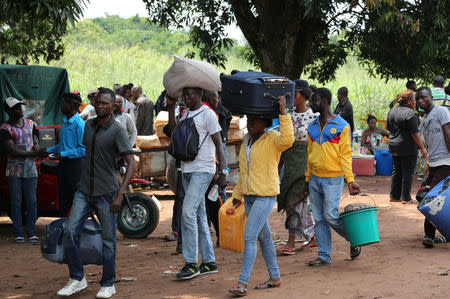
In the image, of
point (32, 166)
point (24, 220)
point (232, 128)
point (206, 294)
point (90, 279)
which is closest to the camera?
point (206, 294)

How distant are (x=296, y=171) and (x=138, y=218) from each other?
270 centimetres

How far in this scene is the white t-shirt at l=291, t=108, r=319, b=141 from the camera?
7.72m

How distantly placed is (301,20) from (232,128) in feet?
14.0

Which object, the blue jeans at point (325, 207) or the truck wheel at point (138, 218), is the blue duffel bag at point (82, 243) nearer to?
the blue jeans at point (325, 207)

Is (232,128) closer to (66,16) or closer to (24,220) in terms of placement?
(24,220)

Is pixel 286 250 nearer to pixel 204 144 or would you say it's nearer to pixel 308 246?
pixel 308 246

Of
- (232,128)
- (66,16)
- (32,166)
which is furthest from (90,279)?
(232,128)

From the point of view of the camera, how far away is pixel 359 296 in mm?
5605

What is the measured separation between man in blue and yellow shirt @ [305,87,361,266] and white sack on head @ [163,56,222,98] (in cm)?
117

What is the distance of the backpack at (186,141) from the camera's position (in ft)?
21.0

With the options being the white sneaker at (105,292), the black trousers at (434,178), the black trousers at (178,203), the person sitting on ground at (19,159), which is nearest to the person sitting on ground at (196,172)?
the white sneaker at (105,292)

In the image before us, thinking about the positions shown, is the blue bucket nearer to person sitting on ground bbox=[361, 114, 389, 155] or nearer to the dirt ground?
person sitting on ground bbox=[361, 114, 389, 155]

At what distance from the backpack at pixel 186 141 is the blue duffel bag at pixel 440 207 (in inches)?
111

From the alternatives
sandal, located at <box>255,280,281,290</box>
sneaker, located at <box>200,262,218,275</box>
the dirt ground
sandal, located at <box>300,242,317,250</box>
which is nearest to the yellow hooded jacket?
sandal, located at <box>255,280,281,290</box>
